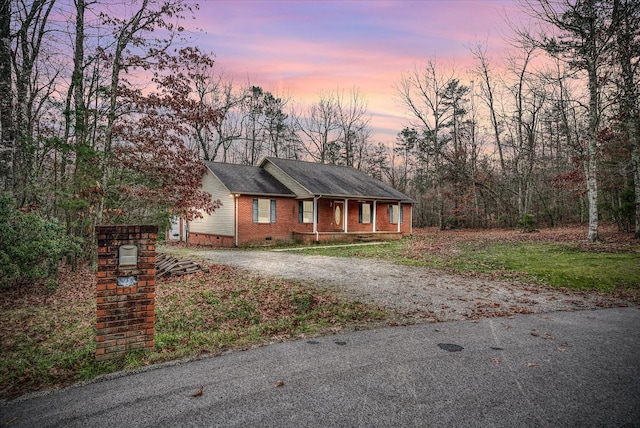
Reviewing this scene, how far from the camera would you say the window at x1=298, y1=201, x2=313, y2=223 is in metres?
21.7

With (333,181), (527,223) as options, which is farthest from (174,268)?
(527,223)

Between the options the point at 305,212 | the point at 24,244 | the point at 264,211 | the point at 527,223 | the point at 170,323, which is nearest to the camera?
the point at 170,323

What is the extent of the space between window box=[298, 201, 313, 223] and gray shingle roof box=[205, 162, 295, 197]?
100 cm

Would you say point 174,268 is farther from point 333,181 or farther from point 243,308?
point 333,181

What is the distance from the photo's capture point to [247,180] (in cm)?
2139

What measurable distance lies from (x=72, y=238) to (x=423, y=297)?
361 inches

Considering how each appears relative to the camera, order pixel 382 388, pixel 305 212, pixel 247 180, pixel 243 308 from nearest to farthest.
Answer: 1. pixel 382 388
2. pixel 243 308
3. pixel 247 180
4. pixel 305 212

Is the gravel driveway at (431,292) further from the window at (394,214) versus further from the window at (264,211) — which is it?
the window at (394,214)

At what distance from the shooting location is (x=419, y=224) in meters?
38.0

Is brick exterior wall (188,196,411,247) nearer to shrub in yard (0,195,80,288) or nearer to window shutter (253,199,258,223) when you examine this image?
window shutter (253,199,258,223)

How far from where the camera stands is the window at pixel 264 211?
66.0ft

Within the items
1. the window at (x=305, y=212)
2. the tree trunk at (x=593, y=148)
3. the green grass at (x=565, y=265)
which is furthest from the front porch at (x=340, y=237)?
the tree trunk at (x=593, y=148)

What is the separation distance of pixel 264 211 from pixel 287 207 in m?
1.54

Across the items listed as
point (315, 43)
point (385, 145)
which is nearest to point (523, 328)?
point (315, 43)
